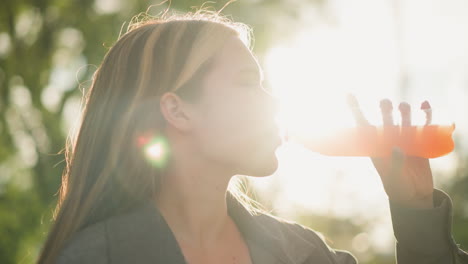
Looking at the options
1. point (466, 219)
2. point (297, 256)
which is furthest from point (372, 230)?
point (297, 256)

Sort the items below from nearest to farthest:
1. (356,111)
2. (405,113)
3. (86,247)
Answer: (86,247), (405,113), (356,111)

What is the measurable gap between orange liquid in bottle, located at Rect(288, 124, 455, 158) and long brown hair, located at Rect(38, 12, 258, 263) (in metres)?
0.81

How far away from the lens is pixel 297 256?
3.11 meters

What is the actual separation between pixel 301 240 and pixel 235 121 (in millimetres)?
777

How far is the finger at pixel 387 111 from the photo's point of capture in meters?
2.73

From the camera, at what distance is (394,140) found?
2.88 meters

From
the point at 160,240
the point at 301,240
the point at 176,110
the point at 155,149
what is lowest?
the point at 301,240

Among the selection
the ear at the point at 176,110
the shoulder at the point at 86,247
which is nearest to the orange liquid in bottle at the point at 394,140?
the ear at the point at 176,110

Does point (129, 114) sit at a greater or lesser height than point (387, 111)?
greater

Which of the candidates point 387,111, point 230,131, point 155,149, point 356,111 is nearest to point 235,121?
point 230,131

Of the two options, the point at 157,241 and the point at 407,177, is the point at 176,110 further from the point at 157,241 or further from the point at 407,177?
the point at 407,177

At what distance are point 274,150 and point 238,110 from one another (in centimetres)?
27

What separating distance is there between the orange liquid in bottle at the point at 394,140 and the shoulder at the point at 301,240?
53 cm

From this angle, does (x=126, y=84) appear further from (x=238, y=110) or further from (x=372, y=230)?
(x=372, y=230)
